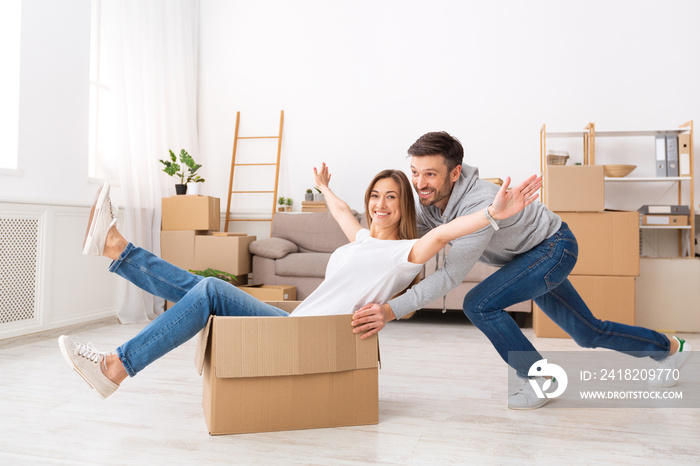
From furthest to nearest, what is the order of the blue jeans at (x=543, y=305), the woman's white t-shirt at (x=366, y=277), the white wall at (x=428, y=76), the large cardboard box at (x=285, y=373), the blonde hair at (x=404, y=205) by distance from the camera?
the white wall at (x=428, y=76)
the blue jeans at (x=543, y=305)
the blonde hair at (x=404, y=205)
the woman's white t-shirt at (x=366, y=277)
the large cardboard box at (x=285, y=373)

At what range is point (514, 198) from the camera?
153 centimetres

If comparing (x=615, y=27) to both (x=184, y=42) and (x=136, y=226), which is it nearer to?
(x=184, y=42)

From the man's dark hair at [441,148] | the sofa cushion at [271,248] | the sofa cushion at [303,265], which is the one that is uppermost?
the man's dark hair at [441,148]

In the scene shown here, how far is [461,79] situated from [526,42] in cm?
58

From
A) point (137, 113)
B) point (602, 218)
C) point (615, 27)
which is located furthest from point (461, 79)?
point (137, 113)

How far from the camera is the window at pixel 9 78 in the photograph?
10.3 feet

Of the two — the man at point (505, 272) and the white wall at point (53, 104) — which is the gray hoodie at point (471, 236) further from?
the white wall at point (53, 104)

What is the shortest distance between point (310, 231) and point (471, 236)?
2.81 m

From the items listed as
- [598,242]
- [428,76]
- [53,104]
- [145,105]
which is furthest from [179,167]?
[598,242]

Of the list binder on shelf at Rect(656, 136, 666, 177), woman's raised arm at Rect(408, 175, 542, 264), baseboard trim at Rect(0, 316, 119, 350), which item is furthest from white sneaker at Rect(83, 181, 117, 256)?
binder on shelf at Rect(656, 136, 666, 177)

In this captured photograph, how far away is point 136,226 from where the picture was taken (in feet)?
13.1

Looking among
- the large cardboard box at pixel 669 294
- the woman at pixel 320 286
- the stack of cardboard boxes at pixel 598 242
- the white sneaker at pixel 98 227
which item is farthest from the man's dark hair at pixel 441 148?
the large cardboard box at pixel 669 294

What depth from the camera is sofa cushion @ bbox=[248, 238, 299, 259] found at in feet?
13.5

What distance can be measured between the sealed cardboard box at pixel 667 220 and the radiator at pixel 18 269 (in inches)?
154
